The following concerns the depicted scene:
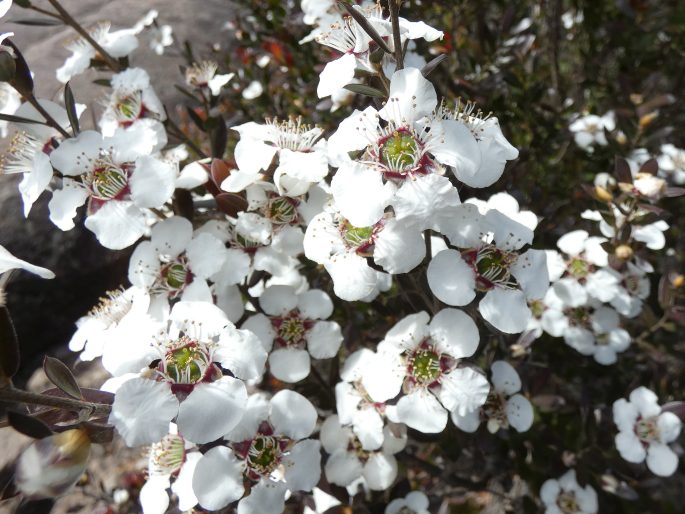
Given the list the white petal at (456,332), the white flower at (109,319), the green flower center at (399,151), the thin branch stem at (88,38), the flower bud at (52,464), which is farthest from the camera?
the thin branch stem at (88,38)

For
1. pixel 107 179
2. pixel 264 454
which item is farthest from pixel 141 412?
pixel 107 179

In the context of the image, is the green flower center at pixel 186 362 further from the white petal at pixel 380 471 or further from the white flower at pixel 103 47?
the white flower at pixel 103 47

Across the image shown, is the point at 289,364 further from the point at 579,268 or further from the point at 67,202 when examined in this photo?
the point at 579,268

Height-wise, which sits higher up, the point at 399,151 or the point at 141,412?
the point at 399,151

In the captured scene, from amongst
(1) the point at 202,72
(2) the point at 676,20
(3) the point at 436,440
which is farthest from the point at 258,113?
(2) the point at 676,20

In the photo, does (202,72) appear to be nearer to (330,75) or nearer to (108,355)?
(330,75)

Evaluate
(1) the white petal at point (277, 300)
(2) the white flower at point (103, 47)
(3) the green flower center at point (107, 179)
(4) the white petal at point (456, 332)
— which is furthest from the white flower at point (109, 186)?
(4) the white petal at point (456, 332)
